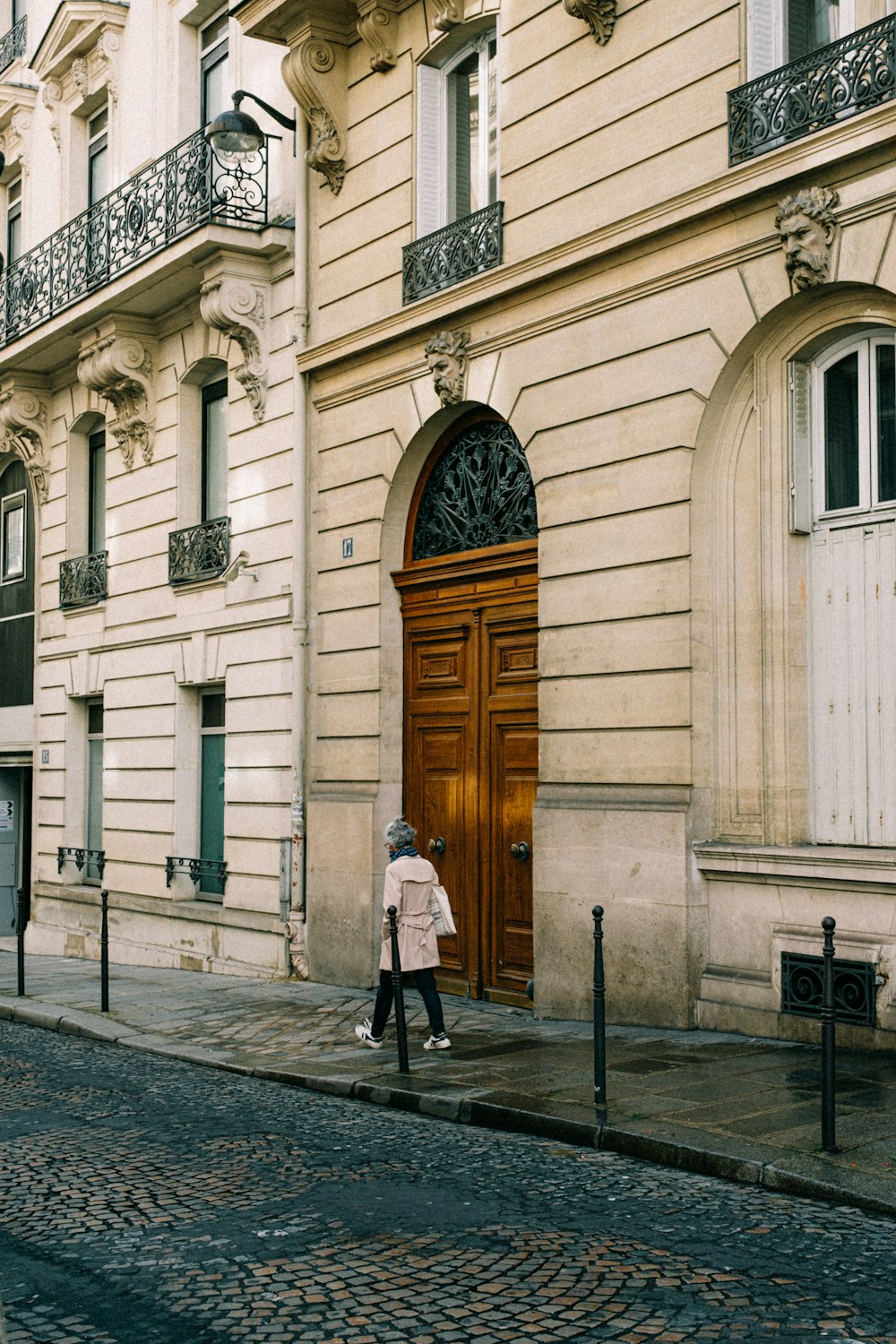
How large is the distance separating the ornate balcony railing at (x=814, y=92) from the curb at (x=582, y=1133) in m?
6.26

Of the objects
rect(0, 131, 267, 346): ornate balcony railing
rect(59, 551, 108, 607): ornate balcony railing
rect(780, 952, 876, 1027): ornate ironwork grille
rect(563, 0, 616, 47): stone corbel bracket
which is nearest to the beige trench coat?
rect(780, 952, 876, 1027): ornate ironwork grille

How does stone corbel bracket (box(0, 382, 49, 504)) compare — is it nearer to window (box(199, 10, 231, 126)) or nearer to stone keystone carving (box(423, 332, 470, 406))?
window (box(199, 10, 231, 126))

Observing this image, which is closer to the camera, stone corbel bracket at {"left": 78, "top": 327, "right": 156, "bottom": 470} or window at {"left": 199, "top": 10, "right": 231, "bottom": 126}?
window at {"left": 199, "top": 10, "right": 231, "bottom": 126}

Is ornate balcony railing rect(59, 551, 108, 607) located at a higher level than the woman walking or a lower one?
higher

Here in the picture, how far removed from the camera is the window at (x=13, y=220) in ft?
74.2

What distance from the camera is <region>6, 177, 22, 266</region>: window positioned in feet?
74.2

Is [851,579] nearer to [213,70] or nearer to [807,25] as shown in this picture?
[807,25]

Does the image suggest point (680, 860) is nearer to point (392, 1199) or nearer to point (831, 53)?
point (392, 1199)

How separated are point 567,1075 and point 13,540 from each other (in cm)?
1621

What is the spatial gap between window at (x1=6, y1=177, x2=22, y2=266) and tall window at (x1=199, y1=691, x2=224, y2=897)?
957cm

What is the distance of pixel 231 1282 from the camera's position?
5348 millimetres

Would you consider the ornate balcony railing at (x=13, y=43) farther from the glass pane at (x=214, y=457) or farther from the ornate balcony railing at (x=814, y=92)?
the ornate balcony railing at (x=814, y=92)

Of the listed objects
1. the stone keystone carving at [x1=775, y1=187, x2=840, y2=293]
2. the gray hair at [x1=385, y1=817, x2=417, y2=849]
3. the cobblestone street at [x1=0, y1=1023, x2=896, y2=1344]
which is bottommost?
the cobblestone street at [x1=0, y1=1023, x2=896, y2=1344]

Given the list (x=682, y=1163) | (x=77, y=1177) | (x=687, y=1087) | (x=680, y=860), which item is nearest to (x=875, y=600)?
(x=680, y=860)
